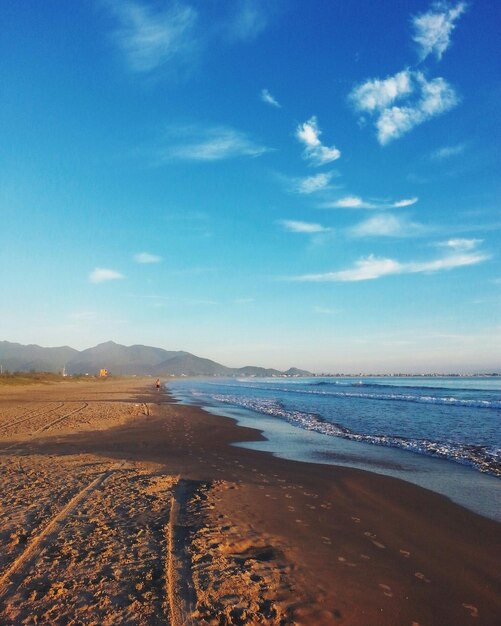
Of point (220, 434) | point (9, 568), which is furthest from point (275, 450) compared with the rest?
point (9, 568)

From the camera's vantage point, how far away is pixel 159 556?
18.0 ft

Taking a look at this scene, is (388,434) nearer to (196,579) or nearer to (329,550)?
(329,550)

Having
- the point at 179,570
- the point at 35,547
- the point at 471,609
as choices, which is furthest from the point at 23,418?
the point at 471,609

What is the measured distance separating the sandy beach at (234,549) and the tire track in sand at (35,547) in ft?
0.08

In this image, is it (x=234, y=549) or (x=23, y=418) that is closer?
(x=234, y=549)

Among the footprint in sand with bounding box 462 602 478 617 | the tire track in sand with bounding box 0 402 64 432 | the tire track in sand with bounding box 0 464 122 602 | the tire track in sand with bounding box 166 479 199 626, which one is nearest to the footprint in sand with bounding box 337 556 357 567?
the footprint in sand with bounding box 462 602 478 617

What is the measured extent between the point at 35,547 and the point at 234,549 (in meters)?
2.88

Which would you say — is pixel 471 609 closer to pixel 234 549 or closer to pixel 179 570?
pixel 234 549

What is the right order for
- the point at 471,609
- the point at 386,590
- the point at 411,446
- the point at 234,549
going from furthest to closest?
the point at 411,446, the point at 234,549, the point at 386,590, the point at 471,609

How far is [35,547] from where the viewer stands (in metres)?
5.63

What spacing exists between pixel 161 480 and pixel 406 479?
22.0 ft

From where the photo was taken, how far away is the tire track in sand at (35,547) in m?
4.68

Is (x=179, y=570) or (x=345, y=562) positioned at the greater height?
(x=179, y=570)

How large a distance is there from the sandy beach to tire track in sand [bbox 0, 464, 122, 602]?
0.02 meters
